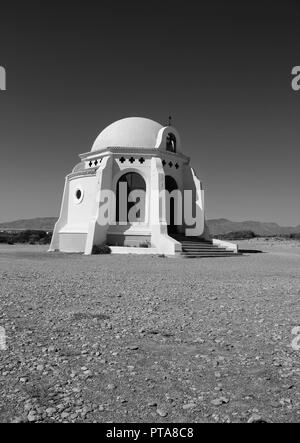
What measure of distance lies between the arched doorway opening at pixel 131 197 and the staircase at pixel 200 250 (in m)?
3.32

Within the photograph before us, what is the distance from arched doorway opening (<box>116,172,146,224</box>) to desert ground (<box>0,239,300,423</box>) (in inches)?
744

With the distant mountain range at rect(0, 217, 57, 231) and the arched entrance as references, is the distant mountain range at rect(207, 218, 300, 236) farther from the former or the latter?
the arched entrance

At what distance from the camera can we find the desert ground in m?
3.54

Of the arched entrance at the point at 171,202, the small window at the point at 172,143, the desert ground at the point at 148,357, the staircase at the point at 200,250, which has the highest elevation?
the small window at the point at 172,143

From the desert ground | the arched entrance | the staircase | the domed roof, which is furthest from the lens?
the arched entrance

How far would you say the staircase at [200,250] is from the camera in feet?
78.7

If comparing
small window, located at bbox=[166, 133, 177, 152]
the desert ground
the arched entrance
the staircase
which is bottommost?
the desert ground

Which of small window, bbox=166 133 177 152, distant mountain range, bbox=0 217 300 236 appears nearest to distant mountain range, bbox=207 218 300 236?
distant mountain range, bbox=0 217 300 236

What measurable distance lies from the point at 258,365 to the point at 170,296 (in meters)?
4.61

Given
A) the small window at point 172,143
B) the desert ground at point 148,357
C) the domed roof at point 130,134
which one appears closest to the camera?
the desert ground at point 148,357

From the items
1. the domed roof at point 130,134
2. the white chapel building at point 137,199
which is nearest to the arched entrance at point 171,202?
the white chapel building at point 137,199

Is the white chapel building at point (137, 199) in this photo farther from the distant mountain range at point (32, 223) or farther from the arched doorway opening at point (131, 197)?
the distant mountain range at point (32, 223)

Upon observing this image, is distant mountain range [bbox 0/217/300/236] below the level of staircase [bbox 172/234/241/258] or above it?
above
